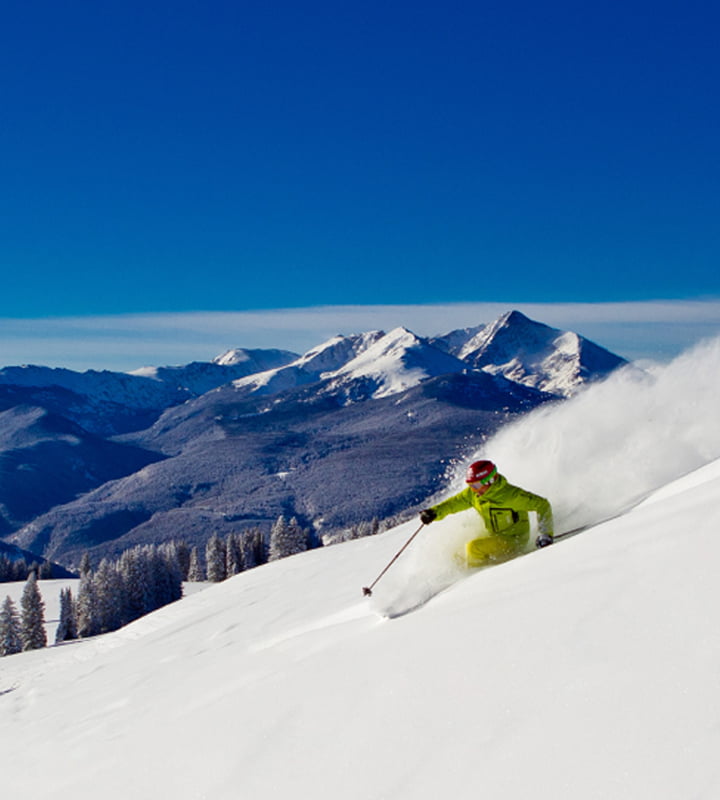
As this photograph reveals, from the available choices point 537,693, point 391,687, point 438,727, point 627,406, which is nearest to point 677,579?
point 537,693

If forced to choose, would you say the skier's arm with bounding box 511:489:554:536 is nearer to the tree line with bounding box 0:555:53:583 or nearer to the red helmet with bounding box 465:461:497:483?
the red helmet with bounding box 465:461:497:483

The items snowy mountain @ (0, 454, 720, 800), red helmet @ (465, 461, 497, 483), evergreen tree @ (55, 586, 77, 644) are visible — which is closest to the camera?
snowy mountain @ (0, 454, 720, 800)

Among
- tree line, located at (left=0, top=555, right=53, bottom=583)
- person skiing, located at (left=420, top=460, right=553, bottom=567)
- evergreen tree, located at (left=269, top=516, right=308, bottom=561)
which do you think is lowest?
tree line, located at (left=0, top=555, right=53, bottom=583)

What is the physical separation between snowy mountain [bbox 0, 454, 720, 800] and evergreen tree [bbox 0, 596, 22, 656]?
4597 cm

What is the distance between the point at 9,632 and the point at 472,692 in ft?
177

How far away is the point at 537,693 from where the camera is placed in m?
4.59

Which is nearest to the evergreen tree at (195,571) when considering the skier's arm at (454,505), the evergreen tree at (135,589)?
the evergreen tree at (135,589)

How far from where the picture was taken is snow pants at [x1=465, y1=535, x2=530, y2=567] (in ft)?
30.0

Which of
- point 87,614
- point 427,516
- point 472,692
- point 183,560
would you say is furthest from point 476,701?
point 183,560

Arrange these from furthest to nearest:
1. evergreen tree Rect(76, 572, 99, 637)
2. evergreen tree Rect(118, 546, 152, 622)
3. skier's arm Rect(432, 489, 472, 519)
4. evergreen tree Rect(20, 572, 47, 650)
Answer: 1. evergreen tree Rect(118, 546, 152, 622)
2. evergreen tree Rect(76, 572, 99, 637)
3. evergreen tree Rect(20, 572, 47, 650)
4. skier's arm Rect(432, 489, 472, 519)

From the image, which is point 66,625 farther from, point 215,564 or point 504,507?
point 504,507

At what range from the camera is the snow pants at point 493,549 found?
30.0 ft

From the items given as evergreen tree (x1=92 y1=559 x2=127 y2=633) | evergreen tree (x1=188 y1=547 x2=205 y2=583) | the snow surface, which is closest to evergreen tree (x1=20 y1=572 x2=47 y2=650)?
evergreen tree (x1=92 y1=559 x2=127 y2=633)

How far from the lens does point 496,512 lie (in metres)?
9.21
